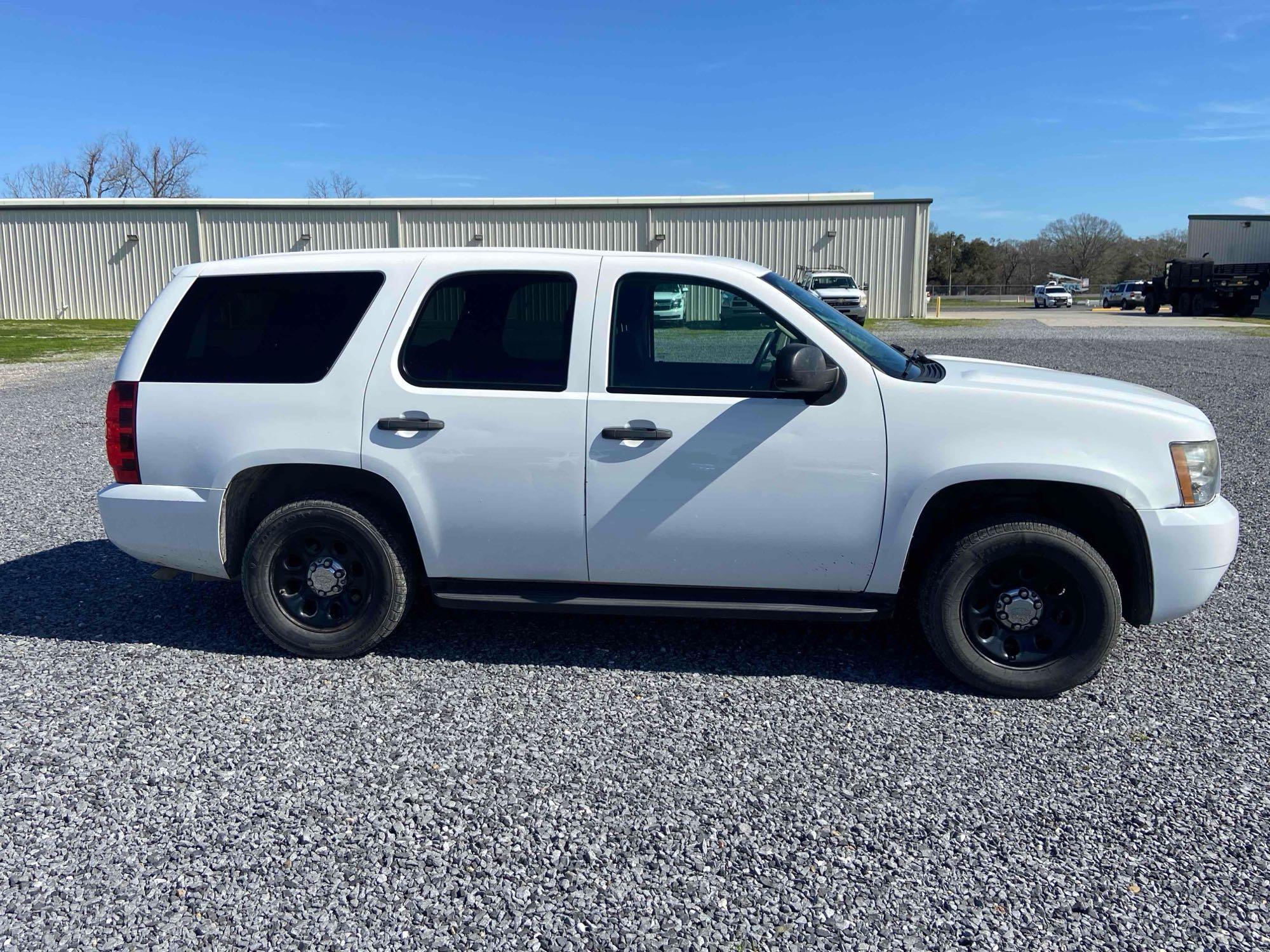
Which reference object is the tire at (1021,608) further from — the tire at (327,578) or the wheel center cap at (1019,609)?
the tire at (327,578)

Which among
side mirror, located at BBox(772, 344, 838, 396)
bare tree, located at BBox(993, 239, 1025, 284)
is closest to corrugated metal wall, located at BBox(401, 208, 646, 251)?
side mirror, located at BBox(772, 344, 838, 396)

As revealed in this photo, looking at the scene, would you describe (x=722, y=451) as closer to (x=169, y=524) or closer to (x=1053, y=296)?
(x=169, y=524)

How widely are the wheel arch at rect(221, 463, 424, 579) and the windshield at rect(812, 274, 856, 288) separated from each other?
29910 mm

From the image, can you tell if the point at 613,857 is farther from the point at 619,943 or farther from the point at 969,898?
the point at 969,898

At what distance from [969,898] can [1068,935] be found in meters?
0.28

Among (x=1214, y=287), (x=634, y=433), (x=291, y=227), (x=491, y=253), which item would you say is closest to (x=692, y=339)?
(x=634, y=433)

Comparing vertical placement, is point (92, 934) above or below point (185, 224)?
below

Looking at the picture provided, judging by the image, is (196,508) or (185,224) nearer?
(196,508)

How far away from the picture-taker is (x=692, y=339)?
4.63m

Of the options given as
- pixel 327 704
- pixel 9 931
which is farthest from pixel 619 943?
pixel 327 704

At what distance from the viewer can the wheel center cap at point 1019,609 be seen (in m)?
4.47

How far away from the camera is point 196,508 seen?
477 centimetres

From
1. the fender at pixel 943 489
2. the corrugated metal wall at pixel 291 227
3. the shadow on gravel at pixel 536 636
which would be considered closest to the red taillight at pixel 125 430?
the shadow on gravel at pixel 536 636

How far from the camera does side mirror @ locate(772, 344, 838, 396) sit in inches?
167
